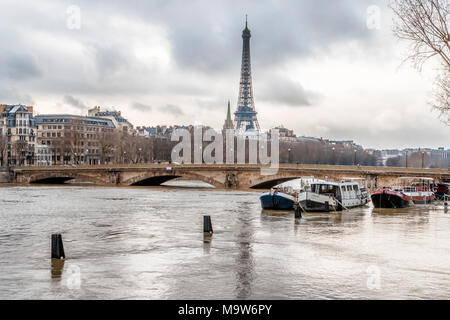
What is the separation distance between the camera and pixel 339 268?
62.0 feet

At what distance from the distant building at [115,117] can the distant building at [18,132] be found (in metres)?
33.9

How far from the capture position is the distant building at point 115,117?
182 meters

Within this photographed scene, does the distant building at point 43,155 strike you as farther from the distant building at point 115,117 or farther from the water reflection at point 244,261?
the water reflection at point 244,261

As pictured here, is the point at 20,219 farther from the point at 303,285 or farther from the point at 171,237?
the point at 303,285

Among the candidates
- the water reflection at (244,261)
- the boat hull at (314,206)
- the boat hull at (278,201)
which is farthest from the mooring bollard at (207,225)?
the boat hull at (278,201)

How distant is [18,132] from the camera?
5655 inches

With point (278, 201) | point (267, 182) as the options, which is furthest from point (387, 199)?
point (267, 182)

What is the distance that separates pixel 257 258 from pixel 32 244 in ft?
31.2

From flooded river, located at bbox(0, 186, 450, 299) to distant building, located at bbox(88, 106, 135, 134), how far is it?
146876 millimetres

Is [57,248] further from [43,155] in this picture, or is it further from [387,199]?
[43,155]

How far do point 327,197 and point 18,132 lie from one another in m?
117

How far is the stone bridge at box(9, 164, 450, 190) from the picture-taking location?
6650 cm

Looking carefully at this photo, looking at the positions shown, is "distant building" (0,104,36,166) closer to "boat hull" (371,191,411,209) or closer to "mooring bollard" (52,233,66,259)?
"boat hull" (371,191,411,209)
